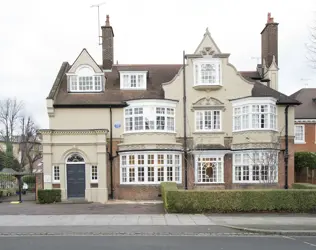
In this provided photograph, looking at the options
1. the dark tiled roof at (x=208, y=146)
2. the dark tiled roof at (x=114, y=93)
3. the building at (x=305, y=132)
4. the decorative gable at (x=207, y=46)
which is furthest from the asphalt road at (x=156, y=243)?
the building at (x=305, y=132)

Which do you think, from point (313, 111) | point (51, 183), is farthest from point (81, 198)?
point (313, 111)

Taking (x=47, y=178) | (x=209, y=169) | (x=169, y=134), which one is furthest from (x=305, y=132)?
(x=47, y=178)

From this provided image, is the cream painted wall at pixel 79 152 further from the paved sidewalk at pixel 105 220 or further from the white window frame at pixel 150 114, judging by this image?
the paved sidewalk at pixel 105 220

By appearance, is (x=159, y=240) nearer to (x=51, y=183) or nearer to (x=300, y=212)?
(x=300, y=212)

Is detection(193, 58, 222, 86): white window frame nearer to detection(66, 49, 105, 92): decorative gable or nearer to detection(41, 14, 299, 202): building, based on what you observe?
detection(41, 14, 299, 202): building

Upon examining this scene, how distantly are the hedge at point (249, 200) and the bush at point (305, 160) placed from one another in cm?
1179

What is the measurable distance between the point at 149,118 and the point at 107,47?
7.62 m

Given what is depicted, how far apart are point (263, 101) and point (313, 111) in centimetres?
1145

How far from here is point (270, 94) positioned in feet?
82.5

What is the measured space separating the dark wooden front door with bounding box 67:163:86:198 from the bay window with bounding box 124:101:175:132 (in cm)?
407

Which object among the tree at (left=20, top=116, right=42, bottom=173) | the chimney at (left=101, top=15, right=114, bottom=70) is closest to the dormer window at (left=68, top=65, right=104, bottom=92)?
the chimney at (left=101, top=15, right=114, bottom=70)

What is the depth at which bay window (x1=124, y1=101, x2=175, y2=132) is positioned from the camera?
23828 millimetres

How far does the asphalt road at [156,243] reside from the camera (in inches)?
399

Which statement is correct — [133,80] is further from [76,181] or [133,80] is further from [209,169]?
[209,169]
